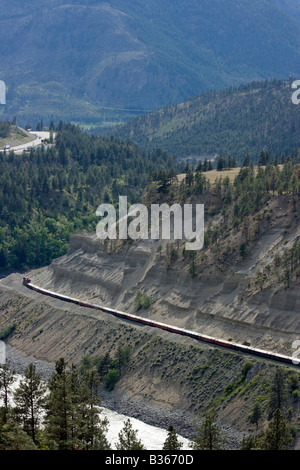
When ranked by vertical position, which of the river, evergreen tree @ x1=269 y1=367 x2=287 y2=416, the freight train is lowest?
the river

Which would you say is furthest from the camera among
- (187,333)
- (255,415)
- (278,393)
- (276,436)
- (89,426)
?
(187,333)

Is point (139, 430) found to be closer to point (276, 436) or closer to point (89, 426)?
point (89, 426)

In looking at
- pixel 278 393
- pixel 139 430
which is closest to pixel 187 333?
pixel 139 430

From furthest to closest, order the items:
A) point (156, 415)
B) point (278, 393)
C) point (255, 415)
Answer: point (156, 415), point (255, 415), point (278, 393)

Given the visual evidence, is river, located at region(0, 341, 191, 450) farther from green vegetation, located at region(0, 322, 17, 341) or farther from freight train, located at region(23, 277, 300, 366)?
green vegetation, located at region(0, 322, 17, 341)

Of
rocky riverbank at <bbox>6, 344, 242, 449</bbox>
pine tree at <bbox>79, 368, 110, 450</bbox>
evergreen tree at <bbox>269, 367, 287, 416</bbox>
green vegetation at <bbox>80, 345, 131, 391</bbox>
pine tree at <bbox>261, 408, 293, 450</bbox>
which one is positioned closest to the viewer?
pine tree at <bbox>261, 408, 293, 450</bbox>

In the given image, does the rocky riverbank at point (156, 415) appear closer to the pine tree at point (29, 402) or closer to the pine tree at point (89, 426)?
the pine tree at point (89, 426)

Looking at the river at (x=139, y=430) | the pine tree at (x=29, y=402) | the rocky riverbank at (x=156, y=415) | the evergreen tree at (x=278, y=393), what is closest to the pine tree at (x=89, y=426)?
the pine tree at (x=29, y=402)

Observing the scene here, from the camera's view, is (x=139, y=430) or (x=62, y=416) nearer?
(x=62, y=416)

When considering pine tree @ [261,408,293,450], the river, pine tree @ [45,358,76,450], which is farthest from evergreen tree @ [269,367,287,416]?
pine tree @ [45,358,76,450]

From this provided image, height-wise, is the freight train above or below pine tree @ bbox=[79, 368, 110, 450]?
above
